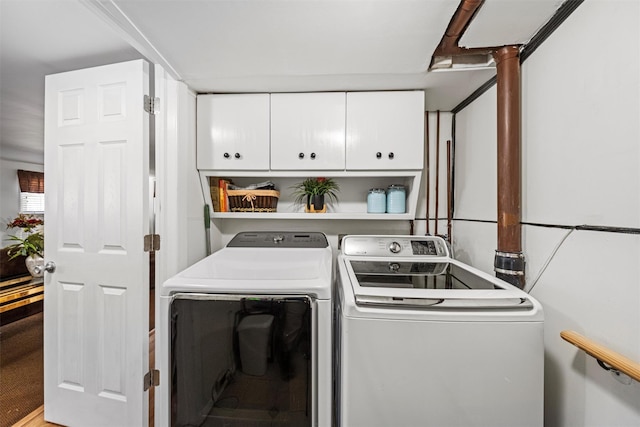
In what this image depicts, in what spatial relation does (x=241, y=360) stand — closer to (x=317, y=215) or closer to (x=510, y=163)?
(x=317, y=215)

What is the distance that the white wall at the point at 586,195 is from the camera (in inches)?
28.8

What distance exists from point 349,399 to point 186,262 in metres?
1.24

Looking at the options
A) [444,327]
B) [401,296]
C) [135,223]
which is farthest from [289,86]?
[444,327]

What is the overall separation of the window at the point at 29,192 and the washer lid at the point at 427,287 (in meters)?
6.02

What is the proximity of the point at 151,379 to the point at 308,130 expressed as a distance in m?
1.89

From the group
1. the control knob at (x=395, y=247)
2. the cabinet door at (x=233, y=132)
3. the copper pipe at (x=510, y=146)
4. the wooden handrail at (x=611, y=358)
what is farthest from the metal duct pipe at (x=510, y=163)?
the cabinet door at (x=233, y=132)

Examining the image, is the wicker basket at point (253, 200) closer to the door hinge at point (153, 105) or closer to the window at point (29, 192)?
the door hinge at point (153, 105)

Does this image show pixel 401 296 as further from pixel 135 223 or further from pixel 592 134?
pixel 135 223

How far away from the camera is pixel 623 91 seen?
750 millimetres

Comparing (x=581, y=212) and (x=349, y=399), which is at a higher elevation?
(x=581, y=212)

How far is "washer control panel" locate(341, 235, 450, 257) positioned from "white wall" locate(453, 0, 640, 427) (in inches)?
20.2

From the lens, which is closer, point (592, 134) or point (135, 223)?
point (592, 134)

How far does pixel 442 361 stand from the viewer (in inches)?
33.0

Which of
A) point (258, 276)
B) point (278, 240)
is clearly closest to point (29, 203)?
point (278, 240)
